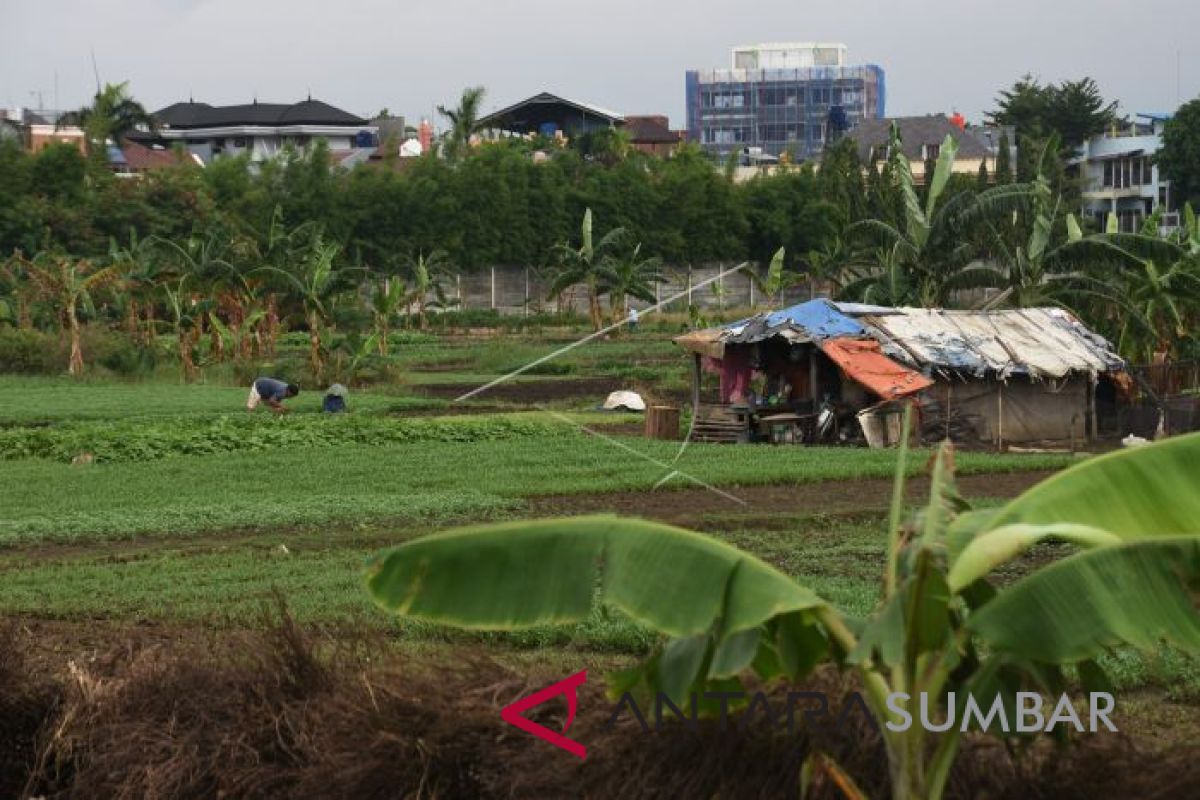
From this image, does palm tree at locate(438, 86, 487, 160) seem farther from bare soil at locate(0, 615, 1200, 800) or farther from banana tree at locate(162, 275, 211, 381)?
bare soil at locate(0, 615, 1200, 800)

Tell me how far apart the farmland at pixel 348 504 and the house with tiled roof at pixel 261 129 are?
60.1 meters

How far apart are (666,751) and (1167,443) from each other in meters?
1.95

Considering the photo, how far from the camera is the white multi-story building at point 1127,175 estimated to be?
79.9m

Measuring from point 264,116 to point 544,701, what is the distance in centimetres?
8769

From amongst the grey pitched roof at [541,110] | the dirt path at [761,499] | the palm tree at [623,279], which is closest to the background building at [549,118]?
the grey pitched roof at [541,110]

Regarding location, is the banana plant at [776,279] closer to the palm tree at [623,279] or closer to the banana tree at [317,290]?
the palm tree at [623,279]

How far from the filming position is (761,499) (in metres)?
17.9

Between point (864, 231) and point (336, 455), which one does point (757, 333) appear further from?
point (336, 455)

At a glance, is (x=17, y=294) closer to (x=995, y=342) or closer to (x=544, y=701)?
(x=995, y=342)

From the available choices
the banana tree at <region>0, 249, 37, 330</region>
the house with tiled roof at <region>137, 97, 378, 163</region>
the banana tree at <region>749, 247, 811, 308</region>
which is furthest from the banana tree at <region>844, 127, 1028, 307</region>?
the house with tiled roof at <region>137, 97, 378, 163</region>

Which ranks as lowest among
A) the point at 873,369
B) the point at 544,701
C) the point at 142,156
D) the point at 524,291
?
the point at 544,701

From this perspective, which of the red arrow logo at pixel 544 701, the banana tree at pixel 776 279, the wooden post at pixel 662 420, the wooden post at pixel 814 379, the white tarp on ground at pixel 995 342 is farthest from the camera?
the banana tree at pixel 776 279

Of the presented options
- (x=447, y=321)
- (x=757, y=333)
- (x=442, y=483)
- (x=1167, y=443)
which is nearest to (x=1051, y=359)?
(x=757, y=333)

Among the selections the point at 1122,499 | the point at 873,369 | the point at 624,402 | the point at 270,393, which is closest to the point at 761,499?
the point at 873,369
